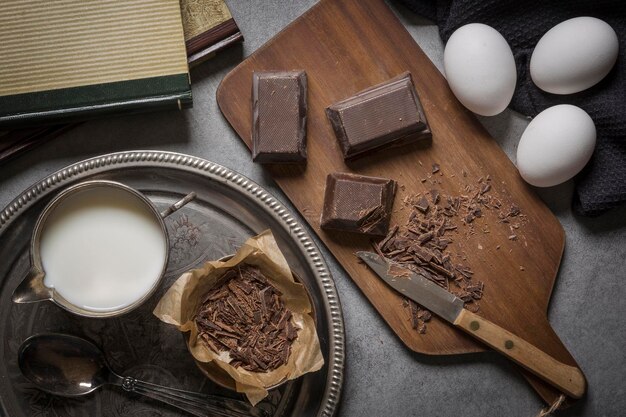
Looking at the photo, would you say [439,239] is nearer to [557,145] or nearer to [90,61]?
[557,145]

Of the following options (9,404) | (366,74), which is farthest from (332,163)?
(9,404)

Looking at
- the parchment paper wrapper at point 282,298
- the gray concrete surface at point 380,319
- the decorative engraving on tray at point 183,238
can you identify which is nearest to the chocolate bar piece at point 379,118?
the gray concrete surface at point 380,319

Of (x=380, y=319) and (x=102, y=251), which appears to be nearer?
(x=102, y=251)

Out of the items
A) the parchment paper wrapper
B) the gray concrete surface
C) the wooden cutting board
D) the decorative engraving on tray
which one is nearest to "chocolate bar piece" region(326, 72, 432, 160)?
the wooden cutting board

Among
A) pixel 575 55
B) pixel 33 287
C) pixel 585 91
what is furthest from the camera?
pixel 585 91

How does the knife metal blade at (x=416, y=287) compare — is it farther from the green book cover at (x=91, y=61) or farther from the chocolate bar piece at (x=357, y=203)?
the green book cover at (x=91, y=61)

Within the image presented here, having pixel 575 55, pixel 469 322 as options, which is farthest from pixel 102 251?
pixel 575 55

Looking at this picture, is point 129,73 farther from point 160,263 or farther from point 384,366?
point 384,366
